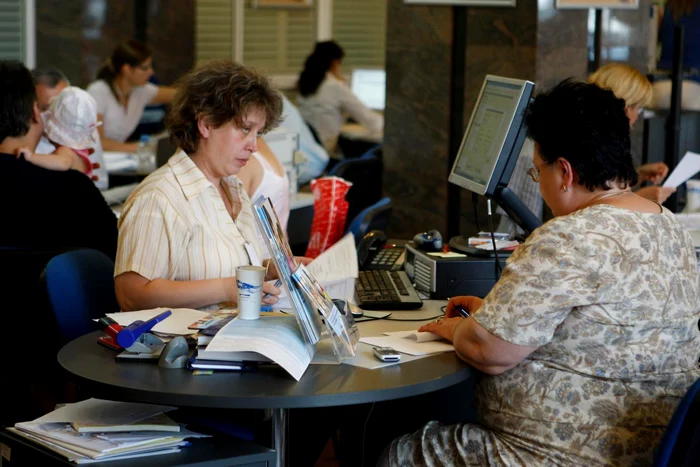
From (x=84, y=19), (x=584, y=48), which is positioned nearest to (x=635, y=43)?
(x=584, y=48)

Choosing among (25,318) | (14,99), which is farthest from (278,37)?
(25,318)

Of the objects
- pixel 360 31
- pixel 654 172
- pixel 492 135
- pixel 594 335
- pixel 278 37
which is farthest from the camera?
pixel 360 31

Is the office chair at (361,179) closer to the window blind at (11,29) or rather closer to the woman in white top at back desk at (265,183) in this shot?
the woman in white top at back desk at (265,183)

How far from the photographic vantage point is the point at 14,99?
3.56 m

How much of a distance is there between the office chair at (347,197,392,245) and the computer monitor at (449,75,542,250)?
27.0 inches

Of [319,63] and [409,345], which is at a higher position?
[319,63]

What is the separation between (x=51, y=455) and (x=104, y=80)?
17.2 feet

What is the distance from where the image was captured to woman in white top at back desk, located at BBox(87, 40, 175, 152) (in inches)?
261

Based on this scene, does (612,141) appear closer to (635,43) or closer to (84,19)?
(635,43)

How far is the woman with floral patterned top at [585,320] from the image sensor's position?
1932 mm

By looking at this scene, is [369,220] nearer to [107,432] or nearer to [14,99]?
[14,99]

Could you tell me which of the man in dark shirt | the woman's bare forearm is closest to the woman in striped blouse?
the woman's bare forearm

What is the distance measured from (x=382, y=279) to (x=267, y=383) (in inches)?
41.1

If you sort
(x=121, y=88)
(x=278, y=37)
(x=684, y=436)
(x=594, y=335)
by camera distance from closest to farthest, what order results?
1. (x=684, y=436)
2. (x=594, y=335)
3. (x=121, y=88)
4. (x=278, y=37)
